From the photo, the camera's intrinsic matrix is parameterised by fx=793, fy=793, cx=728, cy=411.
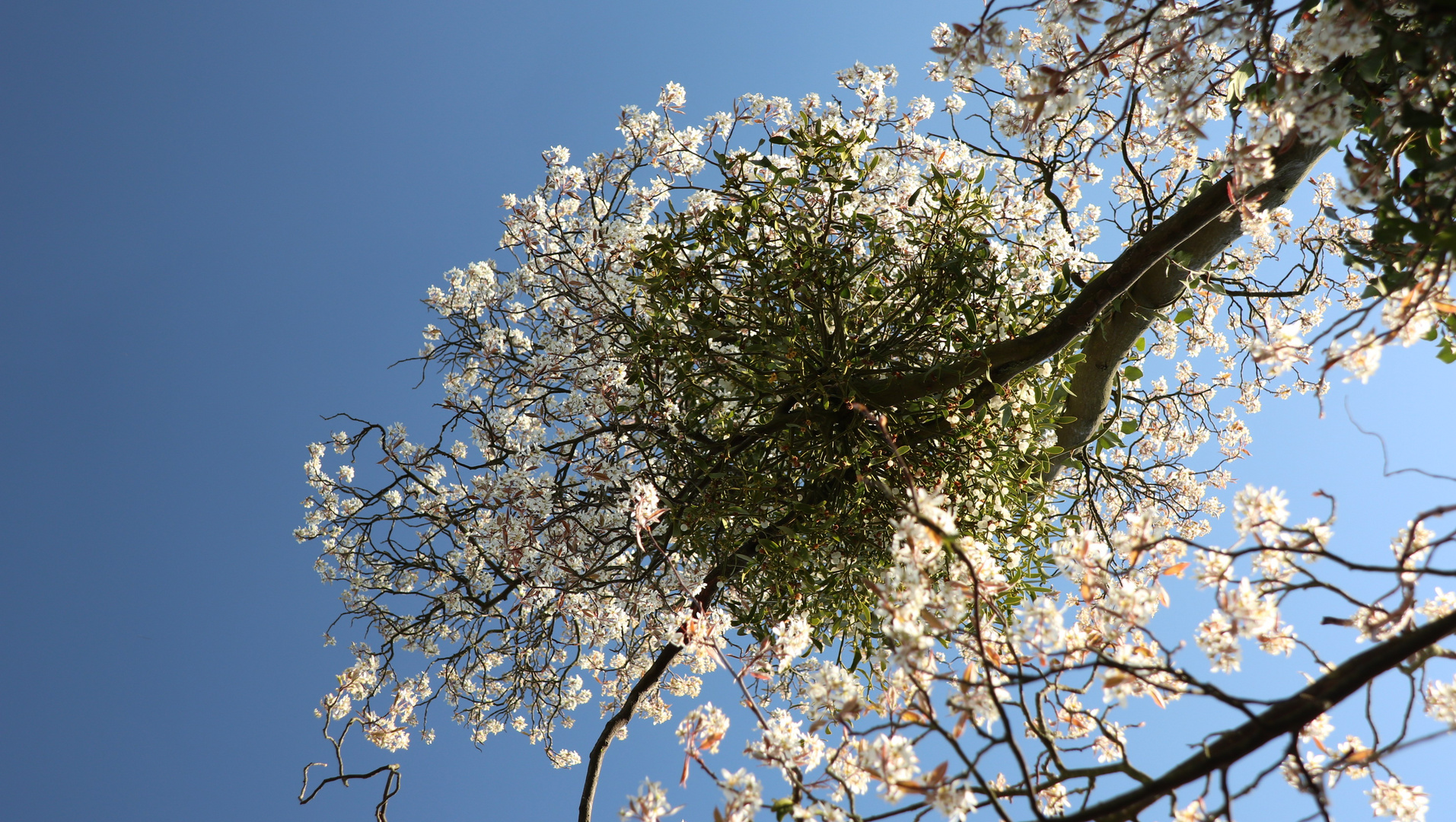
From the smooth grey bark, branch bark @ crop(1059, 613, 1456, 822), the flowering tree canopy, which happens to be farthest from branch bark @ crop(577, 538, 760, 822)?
branch bark @ crop(1059, 613, 1456, 822)

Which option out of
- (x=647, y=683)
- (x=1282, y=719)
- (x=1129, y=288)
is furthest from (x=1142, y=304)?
(x=647, y=683)

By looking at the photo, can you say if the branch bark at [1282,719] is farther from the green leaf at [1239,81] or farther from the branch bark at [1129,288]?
the green leaf at [1239,81]

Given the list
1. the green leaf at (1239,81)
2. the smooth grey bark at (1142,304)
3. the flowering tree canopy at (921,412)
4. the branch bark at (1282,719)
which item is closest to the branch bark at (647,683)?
the flowering tree canopy at (921,412)

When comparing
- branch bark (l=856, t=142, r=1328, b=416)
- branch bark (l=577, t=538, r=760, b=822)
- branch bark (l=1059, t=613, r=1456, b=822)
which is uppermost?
branch bark (l=856, t=142, r=1328, b=416)

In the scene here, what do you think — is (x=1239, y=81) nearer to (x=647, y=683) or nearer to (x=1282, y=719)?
(x=1282, y=719)

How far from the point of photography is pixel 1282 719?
24.5 inches

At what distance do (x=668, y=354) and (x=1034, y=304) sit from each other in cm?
70

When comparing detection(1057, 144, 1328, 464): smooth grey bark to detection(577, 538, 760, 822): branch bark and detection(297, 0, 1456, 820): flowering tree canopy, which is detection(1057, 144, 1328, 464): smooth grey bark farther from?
detection(577, 538, 760, 822): branch bark

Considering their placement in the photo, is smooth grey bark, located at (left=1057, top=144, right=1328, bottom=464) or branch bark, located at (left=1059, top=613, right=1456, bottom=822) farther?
smooth grey bark, located at (left=1057, top=144, right=1328, bottom=464)

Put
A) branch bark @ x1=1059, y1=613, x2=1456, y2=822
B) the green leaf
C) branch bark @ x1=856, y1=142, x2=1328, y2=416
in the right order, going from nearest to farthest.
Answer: branch bark @ x1=1059, y1=613, x2=1456, y2=822 → the green leaf → branch bark @ x1=856, y1=142, x2=1328, y2=416

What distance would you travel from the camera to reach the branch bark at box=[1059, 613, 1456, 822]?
0.60m

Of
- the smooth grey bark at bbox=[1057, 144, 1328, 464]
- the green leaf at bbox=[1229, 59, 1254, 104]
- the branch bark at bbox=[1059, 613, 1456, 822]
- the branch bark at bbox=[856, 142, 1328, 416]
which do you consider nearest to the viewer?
the branch bark at bbox=[1059, 613, 1456, 822]

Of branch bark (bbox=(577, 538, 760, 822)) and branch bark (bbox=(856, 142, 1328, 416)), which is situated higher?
branch bark (bbox=(856, 142, 1328, 416))

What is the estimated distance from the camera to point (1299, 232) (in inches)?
82.4
